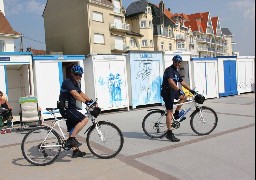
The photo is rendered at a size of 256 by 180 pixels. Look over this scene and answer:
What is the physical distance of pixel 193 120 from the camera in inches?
265

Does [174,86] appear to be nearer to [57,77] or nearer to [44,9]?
[57,77]

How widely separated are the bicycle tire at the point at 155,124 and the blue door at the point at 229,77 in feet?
33.1

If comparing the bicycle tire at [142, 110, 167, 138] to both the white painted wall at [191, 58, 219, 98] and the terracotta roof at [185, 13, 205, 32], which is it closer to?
the white painted wall at [191, 58, 219, 98]

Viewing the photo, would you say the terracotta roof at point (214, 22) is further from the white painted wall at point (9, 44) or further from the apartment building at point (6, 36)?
the white painted wall at point (9, 44)

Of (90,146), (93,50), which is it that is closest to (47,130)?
(90,146)

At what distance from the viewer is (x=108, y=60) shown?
11.7 meters

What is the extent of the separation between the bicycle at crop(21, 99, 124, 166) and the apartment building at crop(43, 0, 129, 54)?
1145 inches

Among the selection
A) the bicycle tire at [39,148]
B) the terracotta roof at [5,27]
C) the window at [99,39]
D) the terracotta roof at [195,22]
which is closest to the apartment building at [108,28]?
the window at [99,39]

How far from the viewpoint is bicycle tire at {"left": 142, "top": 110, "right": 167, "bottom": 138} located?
6.60m

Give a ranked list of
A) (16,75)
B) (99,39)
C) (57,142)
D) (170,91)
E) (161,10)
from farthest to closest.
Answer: (161,10) < (99,39) < (16,75) < (170,91) < (57,142)

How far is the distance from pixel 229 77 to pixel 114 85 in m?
7.66

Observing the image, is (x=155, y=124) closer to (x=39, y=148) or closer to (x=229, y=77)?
(x=39, y=148)

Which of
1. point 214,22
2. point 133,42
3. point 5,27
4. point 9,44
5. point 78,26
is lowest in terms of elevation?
point 9,44

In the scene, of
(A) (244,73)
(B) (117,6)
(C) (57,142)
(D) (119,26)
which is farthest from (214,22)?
(C) (57,142)
